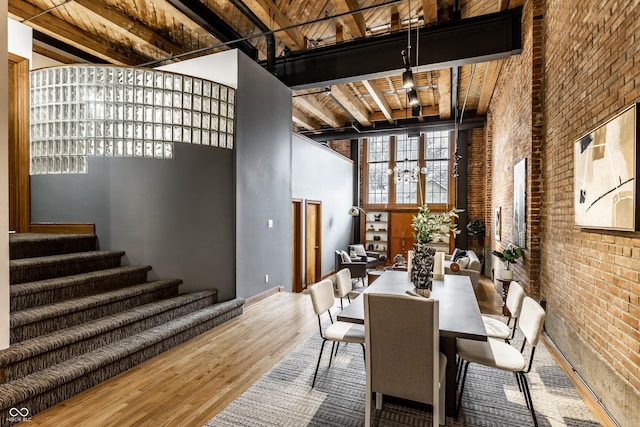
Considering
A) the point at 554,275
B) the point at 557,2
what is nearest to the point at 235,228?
the point at 554,275

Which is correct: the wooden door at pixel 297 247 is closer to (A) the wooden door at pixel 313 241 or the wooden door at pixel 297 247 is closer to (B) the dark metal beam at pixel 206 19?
(A) the wooden door at pixel 313 241

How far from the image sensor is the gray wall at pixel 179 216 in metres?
4.39

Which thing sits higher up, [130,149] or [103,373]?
[130,149]

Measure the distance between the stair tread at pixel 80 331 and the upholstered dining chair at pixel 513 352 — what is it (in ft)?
9.72

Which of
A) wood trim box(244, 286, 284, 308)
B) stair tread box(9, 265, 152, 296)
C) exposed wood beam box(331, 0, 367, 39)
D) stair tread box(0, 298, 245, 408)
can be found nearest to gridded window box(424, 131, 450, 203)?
exposed wood beam box(331, 0, 367, 39)

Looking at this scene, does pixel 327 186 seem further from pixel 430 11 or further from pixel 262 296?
pixel 430 11

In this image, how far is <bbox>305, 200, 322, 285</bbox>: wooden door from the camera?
7.73 meters

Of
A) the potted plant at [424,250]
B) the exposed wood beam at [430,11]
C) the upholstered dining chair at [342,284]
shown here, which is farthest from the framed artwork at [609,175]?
the exposed wood beam at [430,11]

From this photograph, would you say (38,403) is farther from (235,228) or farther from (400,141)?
(400,141)

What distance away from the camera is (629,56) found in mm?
2070

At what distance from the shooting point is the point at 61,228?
185 inches

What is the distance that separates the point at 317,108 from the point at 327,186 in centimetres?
196

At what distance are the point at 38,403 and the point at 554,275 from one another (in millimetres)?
4584

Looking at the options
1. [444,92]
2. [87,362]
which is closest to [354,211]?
[444,92]
